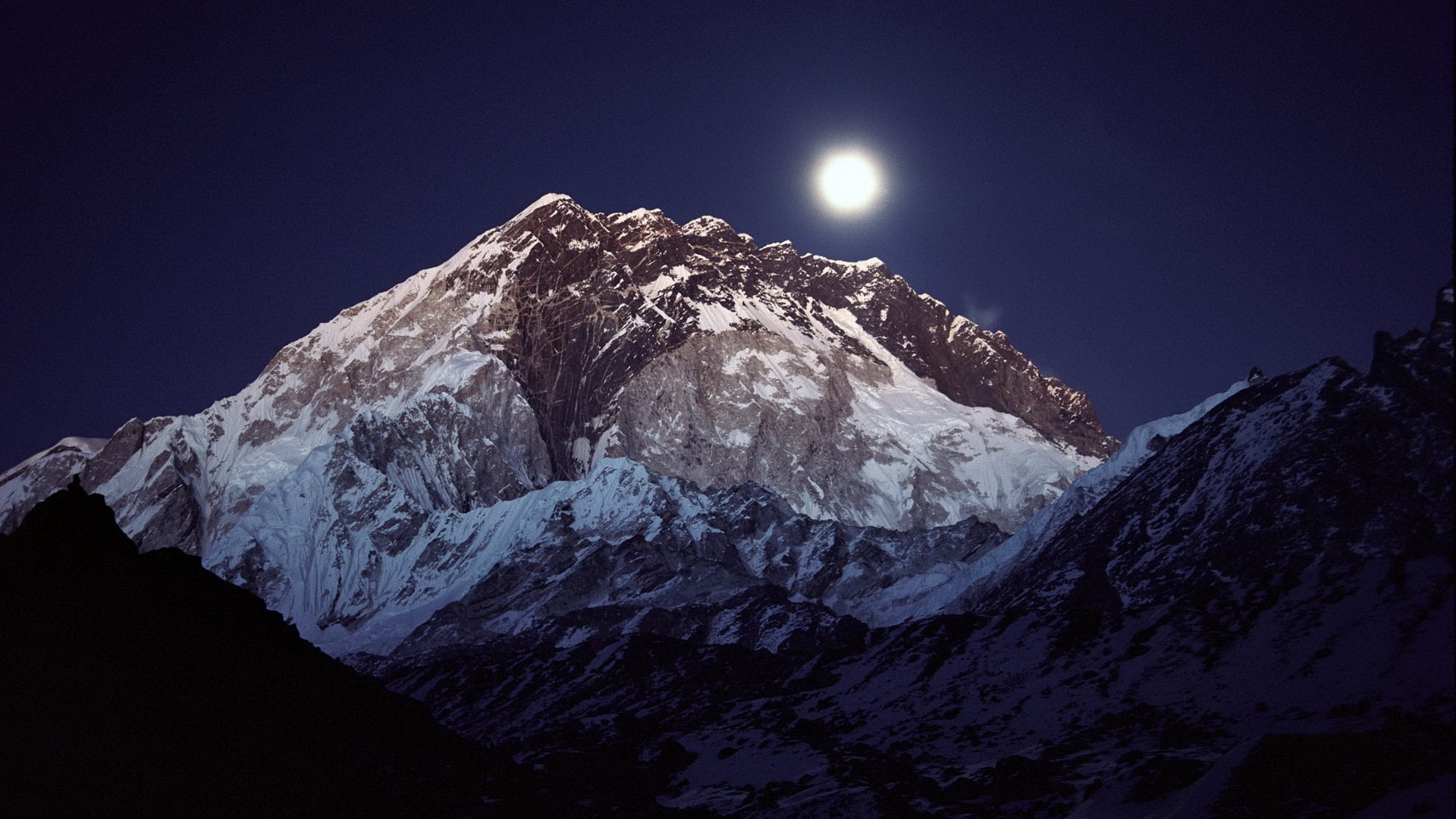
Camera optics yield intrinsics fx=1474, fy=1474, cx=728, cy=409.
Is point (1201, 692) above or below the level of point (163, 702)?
below

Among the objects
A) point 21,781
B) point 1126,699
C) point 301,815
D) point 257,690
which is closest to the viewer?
point 21,781

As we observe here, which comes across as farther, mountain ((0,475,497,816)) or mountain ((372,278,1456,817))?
mountain ((0,475,497,816))

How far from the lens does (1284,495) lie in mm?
186500

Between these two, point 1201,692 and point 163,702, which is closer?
point 163,702

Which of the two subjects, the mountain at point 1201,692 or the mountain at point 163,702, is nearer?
the mountain at point 1201,692

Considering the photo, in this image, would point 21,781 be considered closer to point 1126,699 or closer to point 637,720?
point 1126,699

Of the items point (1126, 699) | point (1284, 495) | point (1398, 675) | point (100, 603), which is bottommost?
point (1398, 675)

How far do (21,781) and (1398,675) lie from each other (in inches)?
3211

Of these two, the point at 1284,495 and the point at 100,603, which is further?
the point at 1284,495

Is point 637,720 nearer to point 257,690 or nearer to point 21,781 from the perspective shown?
point 257,690

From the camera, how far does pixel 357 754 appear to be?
4141 inches

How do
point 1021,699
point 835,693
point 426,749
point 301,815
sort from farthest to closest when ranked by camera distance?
point 835,693 < point 1021,699 < point 426,749 < point 301,815

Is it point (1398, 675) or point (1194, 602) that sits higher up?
point (1194, 602)

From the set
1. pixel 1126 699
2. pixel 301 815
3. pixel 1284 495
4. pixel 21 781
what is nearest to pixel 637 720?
→ pixel 1126 699
